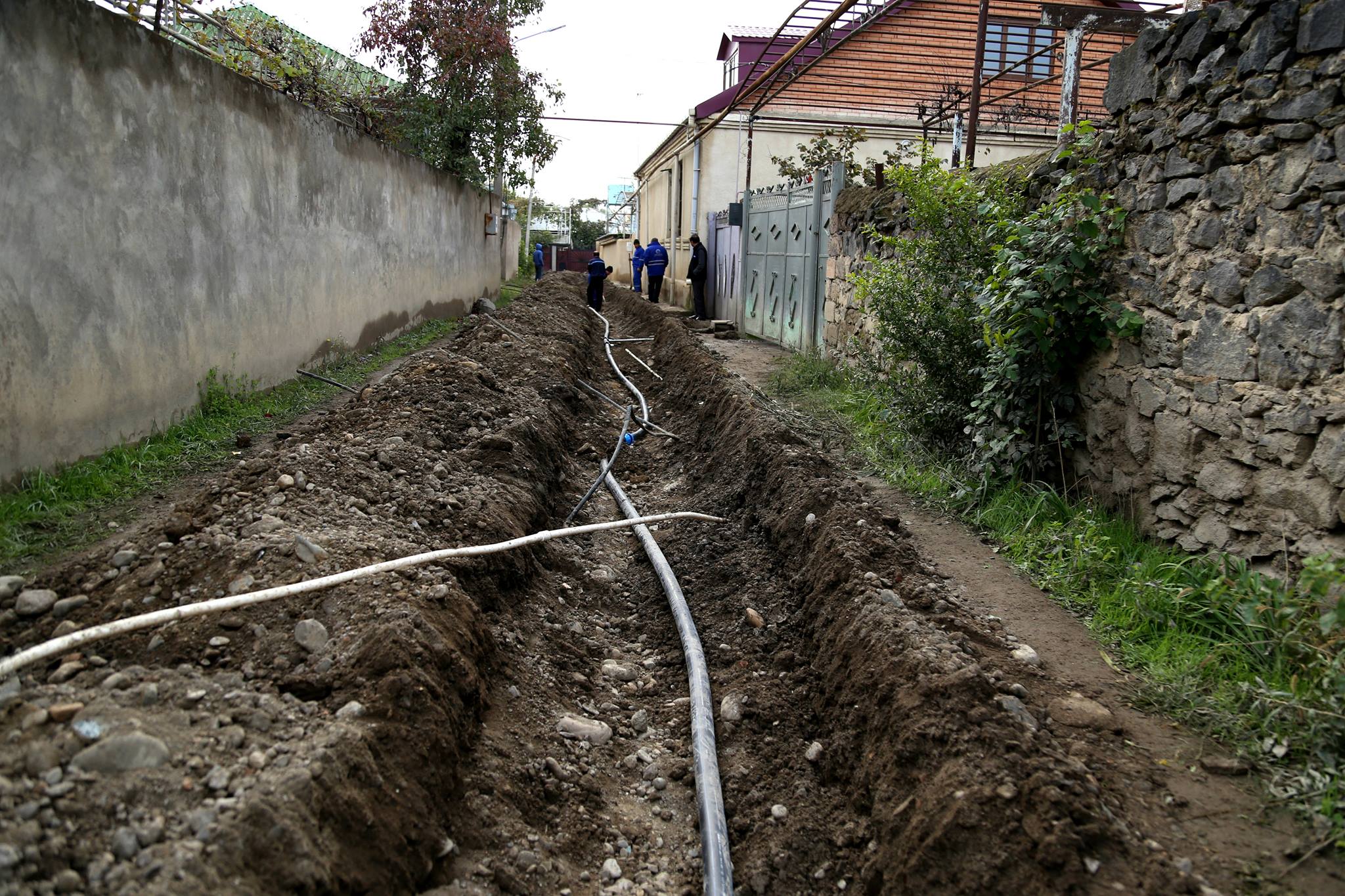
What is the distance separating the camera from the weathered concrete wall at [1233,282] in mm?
3367

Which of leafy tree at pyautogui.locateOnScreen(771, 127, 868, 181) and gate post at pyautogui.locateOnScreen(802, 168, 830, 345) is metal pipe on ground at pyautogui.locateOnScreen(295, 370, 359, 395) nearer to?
gate post at pyautogui.locateOnScreen(802, 168, 830, 345)

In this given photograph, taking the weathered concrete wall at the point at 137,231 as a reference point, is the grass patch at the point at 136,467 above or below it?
below

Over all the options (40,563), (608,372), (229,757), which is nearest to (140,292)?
(40,563)

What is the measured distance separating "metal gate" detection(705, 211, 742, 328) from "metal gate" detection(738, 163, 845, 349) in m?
0.75

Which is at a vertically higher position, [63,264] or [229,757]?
[63,264]

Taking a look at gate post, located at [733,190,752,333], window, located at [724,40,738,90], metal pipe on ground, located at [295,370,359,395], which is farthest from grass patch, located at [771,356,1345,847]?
window, located at [724,40,738,90]

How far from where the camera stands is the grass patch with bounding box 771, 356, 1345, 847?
8.89 feet

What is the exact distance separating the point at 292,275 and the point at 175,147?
2.27 m

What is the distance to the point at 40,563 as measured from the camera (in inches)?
144

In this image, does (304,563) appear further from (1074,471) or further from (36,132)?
(1074,471)

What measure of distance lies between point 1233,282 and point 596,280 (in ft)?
52.6

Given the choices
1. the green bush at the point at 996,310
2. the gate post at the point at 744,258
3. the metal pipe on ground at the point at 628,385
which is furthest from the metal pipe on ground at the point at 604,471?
the gate post at the point at 744,258

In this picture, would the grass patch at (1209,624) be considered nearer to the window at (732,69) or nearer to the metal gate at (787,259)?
the metal gate at (787,259)

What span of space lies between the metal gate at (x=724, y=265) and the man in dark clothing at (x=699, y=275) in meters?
0.17
